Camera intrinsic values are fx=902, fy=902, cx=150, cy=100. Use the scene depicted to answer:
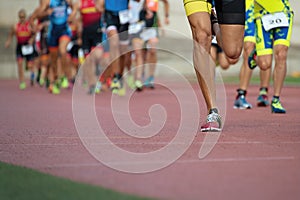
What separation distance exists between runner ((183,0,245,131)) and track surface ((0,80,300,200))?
1.24 feet

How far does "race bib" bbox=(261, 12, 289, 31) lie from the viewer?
11.6 m

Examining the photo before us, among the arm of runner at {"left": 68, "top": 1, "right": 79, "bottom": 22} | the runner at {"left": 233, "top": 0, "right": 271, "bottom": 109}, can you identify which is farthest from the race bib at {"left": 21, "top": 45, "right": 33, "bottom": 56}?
the runner at {"left": 233, "top": 0, "right": 271, "bottom": 109}

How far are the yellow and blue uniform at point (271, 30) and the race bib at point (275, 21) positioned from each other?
0.13ft

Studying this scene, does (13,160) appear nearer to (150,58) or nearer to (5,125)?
(5,125)

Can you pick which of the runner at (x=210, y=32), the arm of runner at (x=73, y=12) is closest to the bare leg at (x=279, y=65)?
the runner at (x=210, y=32)

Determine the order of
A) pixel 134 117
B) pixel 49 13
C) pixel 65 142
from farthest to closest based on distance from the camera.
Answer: pixel 49 13, pixel 134 117, pixel 65 142

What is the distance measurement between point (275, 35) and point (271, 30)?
0.33 feet

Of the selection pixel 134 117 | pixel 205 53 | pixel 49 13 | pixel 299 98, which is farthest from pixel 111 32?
pixel 205 53

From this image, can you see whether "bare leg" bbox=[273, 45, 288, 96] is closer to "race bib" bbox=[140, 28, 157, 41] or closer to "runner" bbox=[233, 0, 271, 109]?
"runner" bbox=[233, 0, 271, 109]

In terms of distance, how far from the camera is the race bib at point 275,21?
11617 millimetres

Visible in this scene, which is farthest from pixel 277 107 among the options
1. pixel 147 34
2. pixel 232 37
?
pixel 147 34

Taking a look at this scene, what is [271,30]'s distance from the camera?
1188 centimetres

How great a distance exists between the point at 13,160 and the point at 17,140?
1.59 meters

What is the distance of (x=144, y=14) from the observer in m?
20.0
